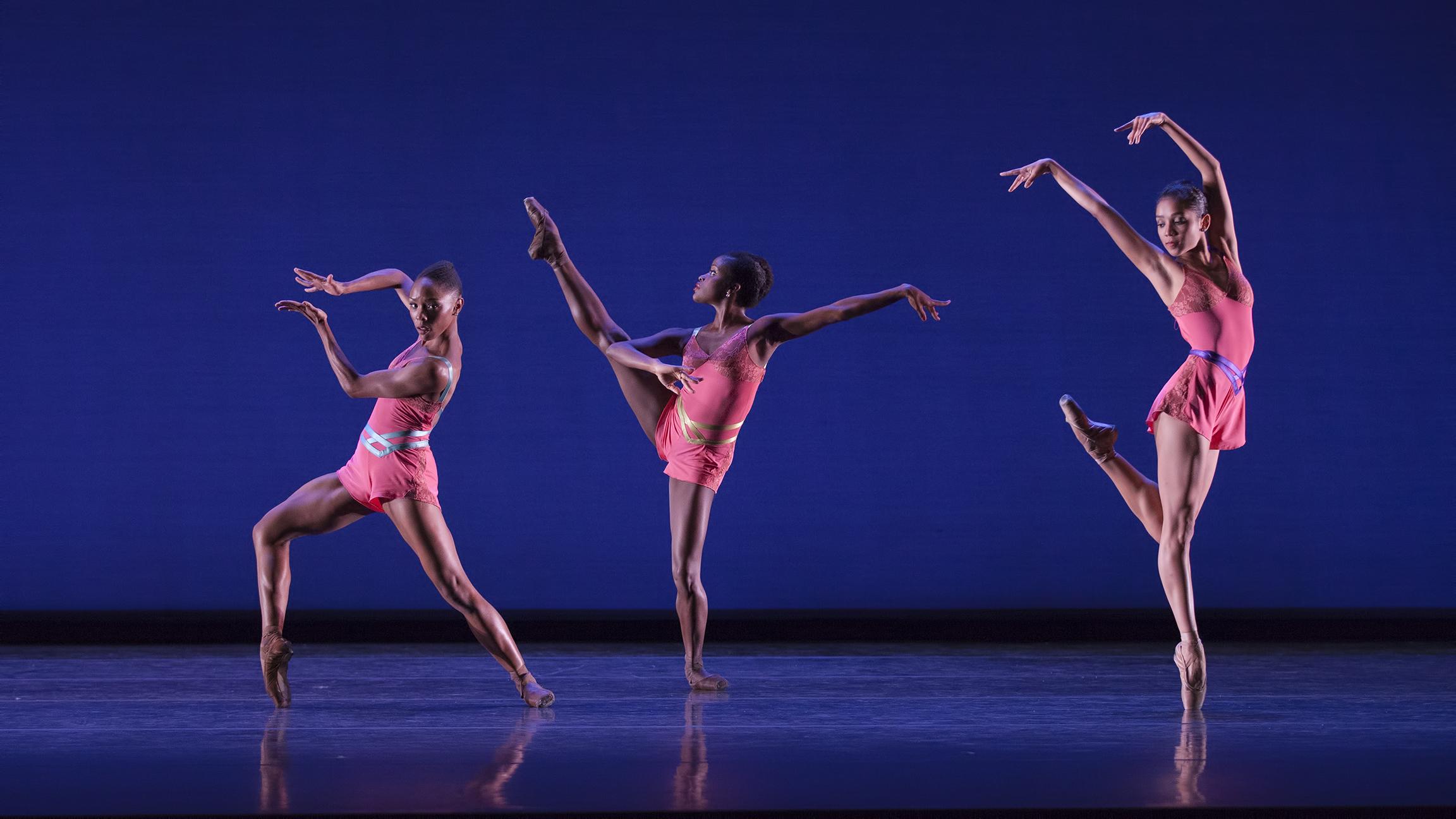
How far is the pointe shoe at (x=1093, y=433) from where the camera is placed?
138 inches

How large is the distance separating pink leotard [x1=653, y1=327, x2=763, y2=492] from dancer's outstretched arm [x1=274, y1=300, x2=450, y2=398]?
772 mm

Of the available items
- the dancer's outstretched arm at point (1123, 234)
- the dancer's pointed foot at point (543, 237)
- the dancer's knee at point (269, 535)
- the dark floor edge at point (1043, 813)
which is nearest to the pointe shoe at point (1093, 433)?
the dancer's outstretched arm at point (1123, 234)

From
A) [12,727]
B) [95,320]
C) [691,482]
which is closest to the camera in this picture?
[12,727]

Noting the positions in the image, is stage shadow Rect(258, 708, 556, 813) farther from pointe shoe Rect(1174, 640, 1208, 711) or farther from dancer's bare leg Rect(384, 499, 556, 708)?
pointe shoe Rect(1174, 640, 1208, 711)

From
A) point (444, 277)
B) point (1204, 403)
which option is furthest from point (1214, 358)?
point (444, 277)

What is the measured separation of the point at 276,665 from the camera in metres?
3.45

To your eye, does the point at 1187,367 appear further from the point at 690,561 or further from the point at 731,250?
the point at 731,250

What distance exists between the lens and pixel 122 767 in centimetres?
263

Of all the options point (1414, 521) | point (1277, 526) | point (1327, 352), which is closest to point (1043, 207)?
point (1327, 352)

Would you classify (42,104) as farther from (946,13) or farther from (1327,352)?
(1327,352)

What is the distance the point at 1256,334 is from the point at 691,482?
2821mm

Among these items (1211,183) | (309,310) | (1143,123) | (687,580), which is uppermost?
(1143,123)

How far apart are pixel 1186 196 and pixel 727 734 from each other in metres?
1.88

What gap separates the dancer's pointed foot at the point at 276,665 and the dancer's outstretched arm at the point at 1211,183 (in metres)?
2.70
